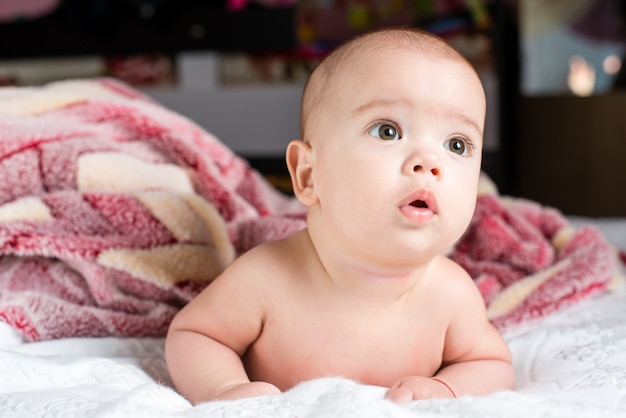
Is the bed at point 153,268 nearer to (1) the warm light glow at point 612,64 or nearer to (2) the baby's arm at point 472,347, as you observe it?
(2) the baby's arm at point 472,347

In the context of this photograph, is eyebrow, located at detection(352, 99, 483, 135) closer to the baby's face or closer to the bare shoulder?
the baby's face

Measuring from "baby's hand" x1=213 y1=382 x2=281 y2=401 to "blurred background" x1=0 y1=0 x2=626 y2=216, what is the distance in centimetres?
253

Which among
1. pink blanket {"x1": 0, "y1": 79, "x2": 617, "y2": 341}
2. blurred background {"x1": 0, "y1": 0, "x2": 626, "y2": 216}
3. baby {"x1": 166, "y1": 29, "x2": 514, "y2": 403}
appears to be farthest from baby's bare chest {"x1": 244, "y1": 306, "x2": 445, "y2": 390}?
blurred background {"x1": 0, "y1": 0, "x2": 626, "y2": 216}

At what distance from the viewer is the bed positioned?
26.9 inches

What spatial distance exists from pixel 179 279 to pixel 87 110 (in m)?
0.37

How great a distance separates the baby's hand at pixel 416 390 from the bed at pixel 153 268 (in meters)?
0.02

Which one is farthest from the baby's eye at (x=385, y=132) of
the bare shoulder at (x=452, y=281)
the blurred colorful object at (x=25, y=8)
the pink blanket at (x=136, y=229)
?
the blurred colorful object at (x=25, y=8)


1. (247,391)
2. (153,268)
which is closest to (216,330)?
(247,391)

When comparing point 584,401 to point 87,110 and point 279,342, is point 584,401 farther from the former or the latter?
point 87,110

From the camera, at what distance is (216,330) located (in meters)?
0.82

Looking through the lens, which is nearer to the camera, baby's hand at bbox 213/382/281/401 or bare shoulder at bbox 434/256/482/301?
baby's hand at bbox 213/382/281/401

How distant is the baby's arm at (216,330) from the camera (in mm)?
782

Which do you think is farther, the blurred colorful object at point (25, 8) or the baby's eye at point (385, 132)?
the blurred colorful object at point (25, 8)

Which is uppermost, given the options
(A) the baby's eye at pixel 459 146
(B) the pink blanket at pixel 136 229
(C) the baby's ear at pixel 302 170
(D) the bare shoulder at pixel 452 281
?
(A) the baby's eye at pixel 459 146
